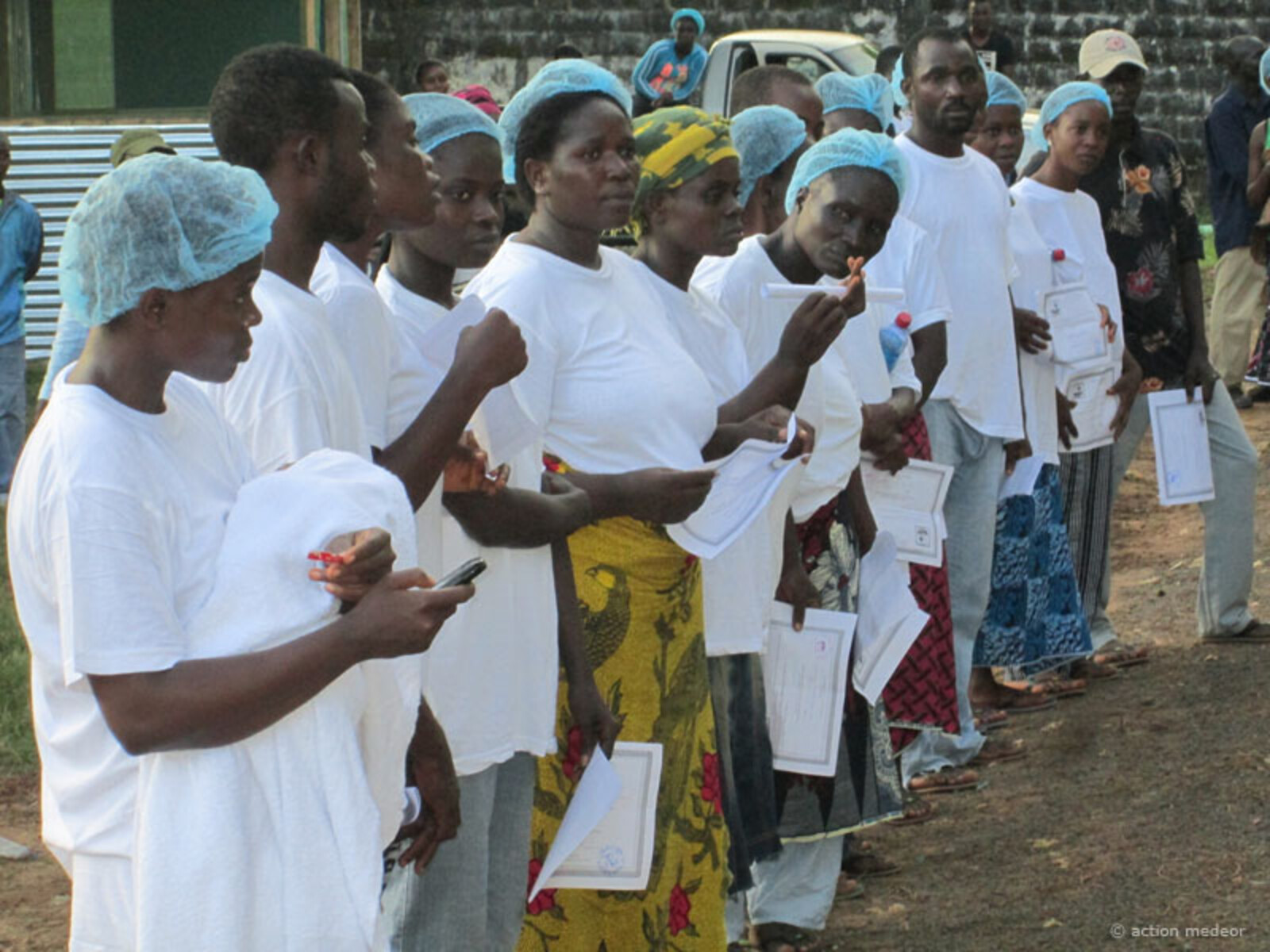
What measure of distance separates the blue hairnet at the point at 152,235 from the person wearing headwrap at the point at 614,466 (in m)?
1.18

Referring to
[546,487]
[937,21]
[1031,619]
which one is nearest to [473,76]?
[937,21]

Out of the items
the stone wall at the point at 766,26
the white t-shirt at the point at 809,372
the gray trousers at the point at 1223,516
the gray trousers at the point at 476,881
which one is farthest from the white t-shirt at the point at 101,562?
the stone wall at the point at 766,26

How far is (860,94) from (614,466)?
9.94 feet

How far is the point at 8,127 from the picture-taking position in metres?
15.2

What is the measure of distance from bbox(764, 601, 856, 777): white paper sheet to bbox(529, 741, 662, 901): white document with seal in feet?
2.69

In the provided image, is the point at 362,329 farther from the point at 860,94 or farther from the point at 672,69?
the point at 672,69

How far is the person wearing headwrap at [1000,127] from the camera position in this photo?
722 centimetres

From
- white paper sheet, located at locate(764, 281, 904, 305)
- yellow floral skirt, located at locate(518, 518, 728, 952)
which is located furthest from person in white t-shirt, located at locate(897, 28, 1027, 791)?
yellow floral skirt, located at locate(518, 518, 728, 952)

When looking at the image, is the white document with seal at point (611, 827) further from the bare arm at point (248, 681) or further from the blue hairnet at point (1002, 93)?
the blue hairnet at point (1002, 93)

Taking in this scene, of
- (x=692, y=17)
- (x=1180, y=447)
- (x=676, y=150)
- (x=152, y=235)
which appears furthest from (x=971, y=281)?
(x=692, y=17)

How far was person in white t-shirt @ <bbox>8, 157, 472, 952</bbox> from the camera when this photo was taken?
237 centimetres

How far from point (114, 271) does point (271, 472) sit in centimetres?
37

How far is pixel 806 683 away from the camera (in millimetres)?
4691

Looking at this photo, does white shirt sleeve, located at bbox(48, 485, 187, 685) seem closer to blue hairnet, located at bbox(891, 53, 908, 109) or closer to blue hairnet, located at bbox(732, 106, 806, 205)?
blue hairnet, located at bbox(732, 106, 806, 205)
